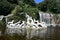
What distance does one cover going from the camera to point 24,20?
41094 mm

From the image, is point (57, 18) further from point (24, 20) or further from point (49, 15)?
point (24, 20)

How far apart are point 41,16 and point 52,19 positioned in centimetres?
271

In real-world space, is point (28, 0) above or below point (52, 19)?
above

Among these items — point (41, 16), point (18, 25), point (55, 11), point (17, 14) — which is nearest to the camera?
point (18, 25)

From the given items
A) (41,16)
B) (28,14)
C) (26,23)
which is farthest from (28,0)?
(26,23)

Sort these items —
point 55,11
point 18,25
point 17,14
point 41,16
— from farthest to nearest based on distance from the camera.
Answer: point 55,11
point 41,16
point 17,14
point 18,25

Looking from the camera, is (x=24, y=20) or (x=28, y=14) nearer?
(x=24, y=20)

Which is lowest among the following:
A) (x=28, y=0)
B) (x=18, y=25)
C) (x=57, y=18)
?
(x=18, y=25)

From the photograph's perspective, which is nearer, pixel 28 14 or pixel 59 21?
pixel 28 14

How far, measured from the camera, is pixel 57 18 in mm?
53094

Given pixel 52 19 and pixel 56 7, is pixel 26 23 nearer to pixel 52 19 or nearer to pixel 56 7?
pixel 52 19

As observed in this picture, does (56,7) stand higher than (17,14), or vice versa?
(56,7)

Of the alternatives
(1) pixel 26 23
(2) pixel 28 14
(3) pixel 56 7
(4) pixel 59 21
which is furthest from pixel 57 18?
(1) pixel 26 23

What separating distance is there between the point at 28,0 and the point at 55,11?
691cm
